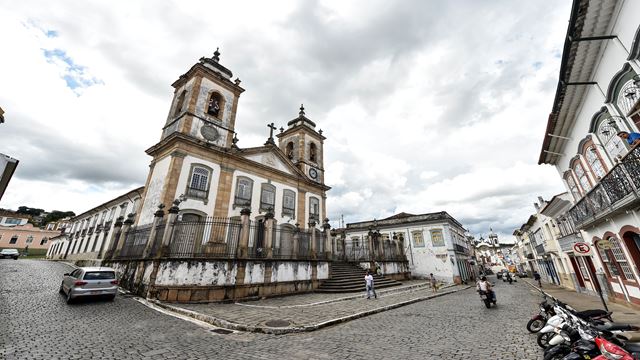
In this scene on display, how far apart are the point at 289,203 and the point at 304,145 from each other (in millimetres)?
7105

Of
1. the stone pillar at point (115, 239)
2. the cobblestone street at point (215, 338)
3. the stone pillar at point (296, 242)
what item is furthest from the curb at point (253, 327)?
the stone pillar at point (115, 239)

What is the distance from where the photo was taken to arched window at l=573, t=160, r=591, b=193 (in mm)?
10102

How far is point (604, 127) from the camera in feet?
26.1

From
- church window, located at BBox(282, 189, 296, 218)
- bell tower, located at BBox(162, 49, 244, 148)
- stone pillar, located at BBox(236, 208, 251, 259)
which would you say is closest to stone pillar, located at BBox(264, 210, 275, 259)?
stone pillar, located at BBox(236, 208, 251, 259)

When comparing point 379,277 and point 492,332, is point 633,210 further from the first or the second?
point 379,277

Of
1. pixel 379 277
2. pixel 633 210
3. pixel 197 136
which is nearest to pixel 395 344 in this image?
pixel 633 210

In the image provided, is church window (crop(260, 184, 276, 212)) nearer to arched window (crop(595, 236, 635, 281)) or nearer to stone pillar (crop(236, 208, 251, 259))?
stone pillar (crop(236, 208, 251, 259))

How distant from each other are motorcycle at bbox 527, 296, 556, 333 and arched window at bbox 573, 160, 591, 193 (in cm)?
690

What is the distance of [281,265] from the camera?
39.7 ft

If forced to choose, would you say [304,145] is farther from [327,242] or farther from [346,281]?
[346,281]

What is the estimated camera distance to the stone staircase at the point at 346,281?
1378 cm

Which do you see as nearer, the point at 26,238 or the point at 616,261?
the point at 616,261

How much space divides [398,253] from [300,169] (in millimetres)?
12301

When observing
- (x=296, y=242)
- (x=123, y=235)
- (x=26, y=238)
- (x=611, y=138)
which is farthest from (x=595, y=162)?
(x=26, y=238)
